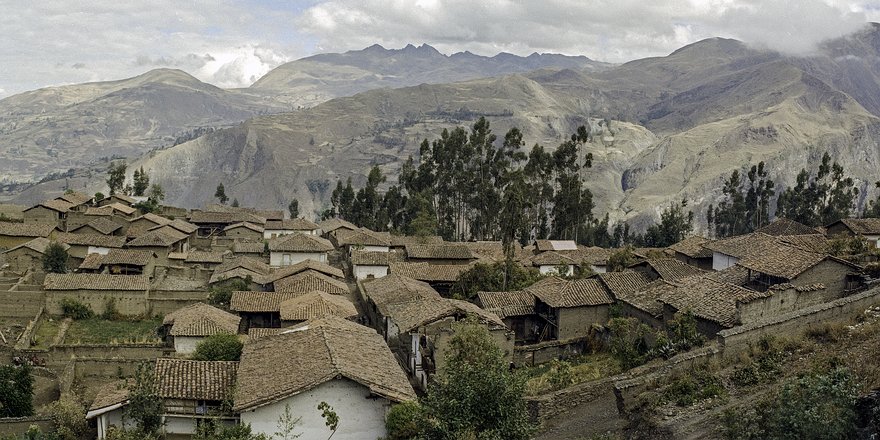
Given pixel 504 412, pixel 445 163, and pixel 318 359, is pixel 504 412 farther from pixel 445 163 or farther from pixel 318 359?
pixel 445 163

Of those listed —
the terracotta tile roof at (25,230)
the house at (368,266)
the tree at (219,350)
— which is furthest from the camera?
the terracotta tile roof at (25,230)

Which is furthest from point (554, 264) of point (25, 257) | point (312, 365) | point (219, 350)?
point (25, 257)

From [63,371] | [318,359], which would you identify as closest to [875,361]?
[318,359]

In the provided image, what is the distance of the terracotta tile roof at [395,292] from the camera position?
127ft

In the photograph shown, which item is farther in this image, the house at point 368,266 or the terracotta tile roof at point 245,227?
the terracotta tile roof at point 245,227

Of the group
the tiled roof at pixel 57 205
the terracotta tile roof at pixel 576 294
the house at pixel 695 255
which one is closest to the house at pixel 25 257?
the tiled roof at pixel 57 205

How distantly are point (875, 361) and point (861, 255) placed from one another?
18.9 metres

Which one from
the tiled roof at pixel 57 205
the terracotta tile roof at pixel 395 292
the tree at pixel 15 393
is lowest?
the tree at pixel 15 393

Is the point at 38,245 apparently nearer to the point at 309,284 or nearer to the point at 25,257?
the point at 25,257

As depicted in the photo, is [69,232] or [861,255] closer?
[861,255]

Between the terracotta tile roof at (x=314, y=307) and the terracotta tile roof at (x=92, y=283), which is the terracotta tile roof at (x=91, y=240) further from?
the terracotta tile roof at (x=314, y=307)

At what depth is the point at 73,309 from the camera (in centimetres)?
4434

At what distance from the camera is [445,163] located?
282 feet

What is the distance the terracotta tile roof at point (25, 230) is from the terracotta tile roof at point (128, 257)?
33.9ft
